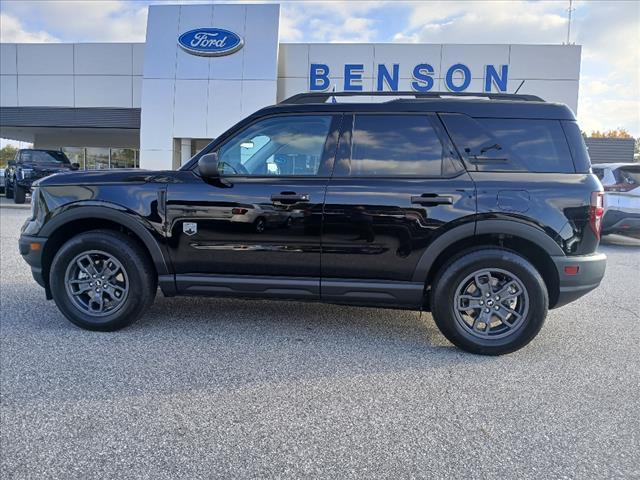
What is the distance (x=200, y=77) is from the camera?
61.1ft

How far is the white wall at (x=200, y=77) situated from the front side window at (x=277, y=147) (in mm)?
14723

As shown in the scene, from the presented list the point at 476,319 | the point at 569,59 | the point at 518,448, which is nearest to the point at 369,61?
the point at 569,59

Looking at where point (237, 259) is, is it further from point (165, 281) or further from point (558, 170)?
point (558, 170)

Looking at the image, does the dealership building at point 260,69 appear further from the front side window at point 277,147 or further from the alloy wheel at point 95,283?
the alloy wheel at point 95,283

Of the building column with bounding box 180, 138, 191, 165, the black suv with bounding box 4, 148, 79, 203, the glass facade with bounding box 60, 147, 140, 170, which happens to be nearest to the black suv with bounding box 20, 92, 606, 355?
the black suv with bounding box 4, 148, 79, 203

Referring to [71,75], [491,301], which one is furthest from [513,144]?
[71,75]

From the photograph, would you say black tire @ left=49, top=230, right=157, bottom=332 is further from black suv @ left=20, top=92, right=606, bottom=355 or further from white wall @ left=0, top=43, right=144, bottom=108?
white wall @ left=0, top=43, right=144, bottom=108

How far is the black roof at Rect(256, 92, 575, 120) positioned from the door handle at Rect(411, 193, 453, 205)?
722 millimetres

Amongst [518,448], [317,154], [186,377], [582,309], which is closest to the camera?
[518,448]

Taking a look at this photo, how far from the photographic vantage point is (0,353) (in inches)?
144

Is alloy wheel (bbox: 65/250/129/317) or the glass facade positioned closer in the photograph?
alloy wheel (bbox: 65/250/129/317)

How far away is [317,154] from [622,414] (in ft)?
9.05

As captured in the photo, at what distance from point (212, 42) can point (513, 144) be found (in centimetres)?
1706

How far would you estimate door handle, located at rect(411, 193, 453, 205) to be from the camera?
3.69 m
